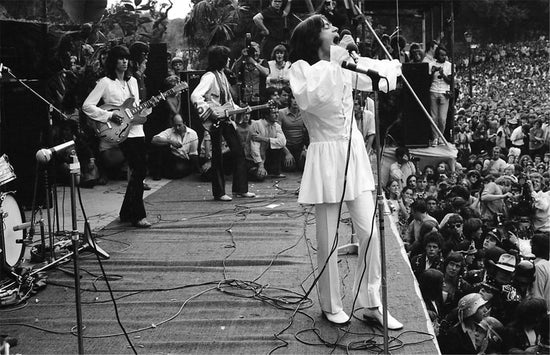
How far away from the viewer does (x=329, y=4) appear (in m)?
9.31

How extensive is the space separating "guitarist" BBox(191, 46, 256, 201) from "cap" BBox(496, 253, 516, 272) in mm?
3384

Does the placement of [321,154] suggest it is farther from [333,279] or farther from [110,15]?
[110,15]

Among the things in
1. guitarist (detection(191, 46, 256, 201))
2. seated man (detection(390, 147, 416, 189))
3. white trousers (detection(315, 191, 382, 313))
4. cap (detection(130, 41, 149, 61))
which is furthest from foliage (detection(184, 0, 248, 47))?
white trousers (detection(315, 191, 382, 313))

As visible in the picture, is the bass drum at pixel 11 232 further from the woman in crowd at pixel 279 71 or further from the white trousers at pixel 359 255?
the woman in crowd at pixel 279 71

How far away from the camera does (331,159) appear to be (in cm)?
→ 477

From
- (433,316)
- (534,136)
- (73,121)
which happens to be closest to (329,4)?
(73,121)

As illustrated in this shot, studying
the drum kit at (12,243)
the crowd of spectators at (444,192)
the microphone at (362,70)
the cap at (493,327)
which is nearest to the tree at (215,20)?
the crowd of spectators at (444,192)

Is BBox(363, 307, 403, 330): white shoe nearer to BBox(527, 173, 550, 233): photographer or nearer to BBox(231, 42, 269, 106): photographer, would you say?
BBox(527, 173, 550, 233): photographer

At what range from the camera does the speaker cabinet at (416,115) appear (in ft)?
42.8

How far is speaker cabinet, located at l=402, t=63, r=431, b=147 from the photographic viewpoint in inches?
514

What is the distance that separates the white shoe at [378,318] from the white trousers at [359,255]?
6cm

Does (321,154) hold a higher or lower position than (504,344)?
higher

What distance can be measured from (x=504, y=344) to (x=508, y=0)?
41.1 m

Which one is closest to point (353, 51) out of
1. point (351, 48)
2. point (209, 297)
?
point (351, 48)
